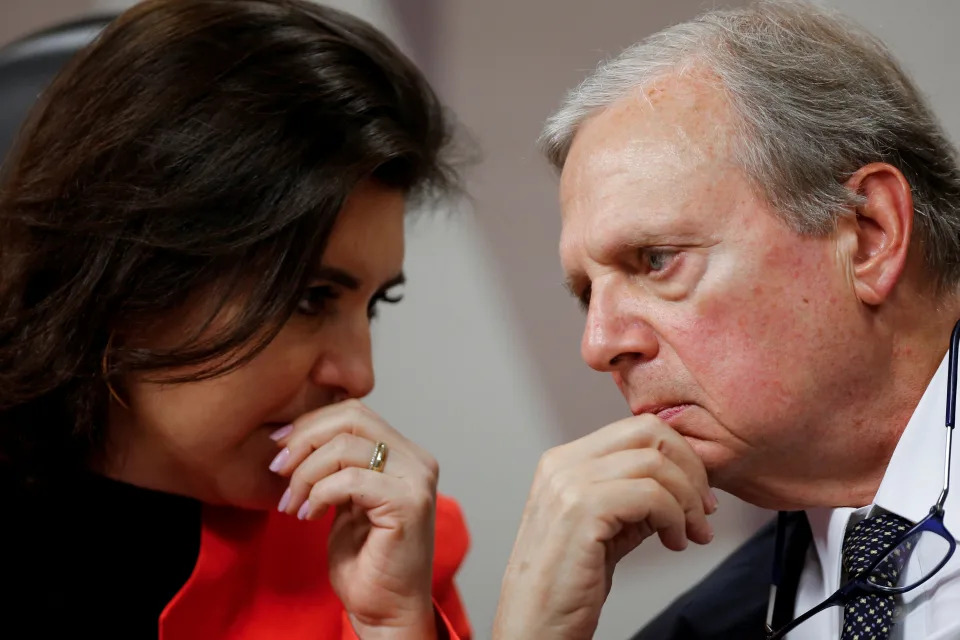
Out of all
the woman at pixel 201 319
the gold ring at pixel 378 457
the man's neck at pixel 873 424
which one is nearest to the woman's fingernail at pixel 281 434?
the woman at pixel 201 319

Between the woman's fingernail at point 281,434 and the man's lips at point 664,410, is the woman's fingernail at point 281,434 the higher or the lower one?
the lower one

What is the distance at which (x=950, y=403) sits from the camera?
1.19 m

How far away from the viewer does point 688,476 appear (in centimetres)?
123

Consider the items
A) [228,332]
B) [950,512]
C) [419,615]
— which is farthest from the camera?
[419,615]

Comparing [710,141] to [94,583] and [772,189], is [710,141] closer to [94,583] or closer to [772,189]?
[772,189]

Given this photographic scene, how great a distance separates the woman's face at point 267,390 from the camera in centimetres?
138

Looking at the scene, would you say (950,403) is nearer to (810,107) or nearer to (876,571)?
(876,571)

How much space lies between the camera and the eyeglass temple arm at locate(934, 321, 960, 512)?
1.16m

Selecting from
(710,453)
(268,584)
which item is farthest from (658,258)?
(268,584)

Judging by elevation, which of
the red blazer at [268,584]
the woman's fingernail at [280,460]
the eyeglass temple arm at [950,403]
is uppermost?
the eyeglass temple arm at [950,403]

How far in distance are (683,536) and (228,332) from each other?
1.98 feet

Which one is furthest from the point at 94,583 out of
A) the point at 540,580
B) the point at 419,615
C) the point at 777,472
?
the point at 777,472

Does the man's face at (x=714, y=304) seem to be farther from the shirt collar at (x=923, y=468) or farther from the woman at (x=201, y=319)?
the woman at (x=201, y=319)

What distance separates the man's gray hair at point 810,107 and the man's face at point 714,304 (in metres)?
0.03
